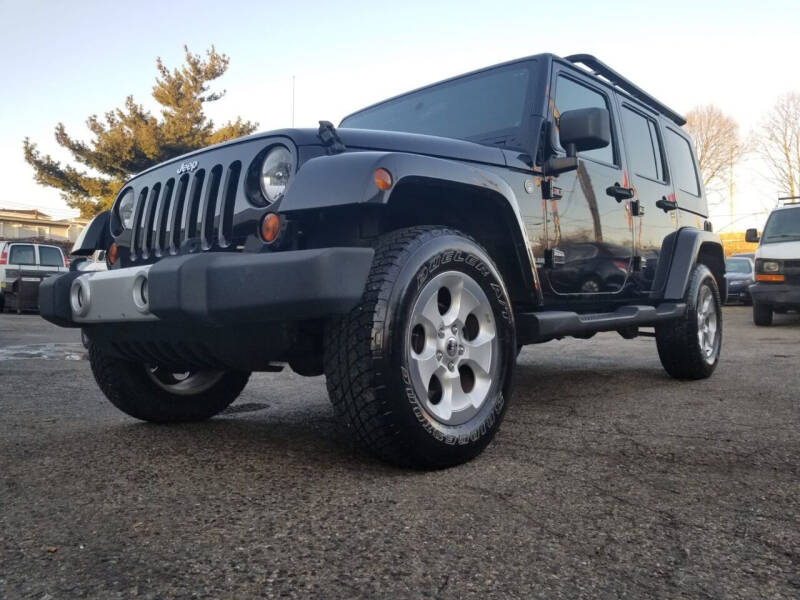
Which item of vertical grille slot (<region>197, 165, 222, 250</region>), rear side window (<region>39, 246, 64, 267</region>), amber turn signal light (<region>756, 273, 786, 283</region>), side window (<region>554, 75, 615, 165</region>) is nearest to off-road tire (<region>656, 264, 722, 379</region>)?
side window (<region>554, 75, 615, 165</region>)

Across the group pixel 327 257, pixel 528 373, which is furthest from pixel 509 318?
pixel 528 373

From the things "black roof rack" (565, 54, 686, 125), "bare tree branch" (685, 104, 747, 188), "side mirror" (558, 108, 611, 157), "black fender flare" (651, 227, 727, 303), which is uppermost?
"bare tree branch" (685, 104, 747, 188)

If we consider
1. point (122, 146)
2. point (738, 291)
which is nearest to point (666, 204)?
point (738, 291)

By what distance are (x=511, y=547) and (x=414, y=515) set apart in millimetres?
317

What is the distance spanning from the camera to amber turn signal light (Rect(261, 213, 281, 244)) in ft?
7.54

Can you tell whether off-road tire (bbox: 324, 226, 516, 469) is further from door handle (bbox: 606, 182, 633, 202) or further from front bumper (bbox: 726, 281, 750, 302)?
front bumper (bbox: 726, 281, 750, 302)

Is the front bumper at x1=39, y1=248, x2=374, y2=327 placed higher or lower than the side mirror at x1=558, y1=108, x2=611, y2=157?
lower

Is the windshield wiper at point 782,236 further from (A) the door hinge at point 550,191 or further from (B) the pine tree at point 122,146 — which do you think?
(B) the pine tree at point 122,146

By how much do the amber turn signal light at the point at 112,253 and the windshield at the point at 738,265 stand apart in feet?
57.6

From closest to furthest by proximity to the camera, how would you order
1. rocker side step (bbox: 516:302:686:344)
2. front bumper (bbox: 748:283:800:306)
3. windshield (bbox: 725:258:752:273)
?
rocker side step (bbox: 516:302:686:344), front bumper (bbox: 748:283:800:306), windshield (bbox: 725:258:752:273)

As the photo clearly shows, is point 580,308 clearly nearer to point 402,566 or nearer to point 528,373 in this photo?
point 528,373

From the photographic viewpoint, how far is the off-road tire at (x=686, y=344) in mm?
4562

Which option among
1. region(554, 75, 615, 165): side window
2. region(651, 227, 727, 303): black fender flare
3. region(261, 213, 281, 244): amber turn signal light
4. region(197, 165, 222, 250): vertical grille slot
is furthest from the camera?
region(651, 227, 727, 303): black fender flare

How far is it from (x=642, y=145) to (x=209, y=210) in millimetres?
3190
